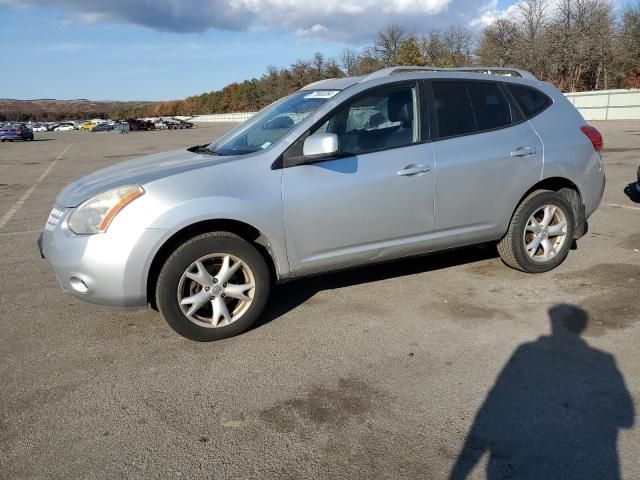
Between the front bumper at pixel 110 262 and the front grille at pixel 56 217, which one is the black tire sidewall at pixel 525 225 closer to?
the front bumper at pixel 110 262

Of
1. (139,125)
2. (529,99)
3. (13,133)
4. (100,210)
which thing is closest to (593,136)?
(529,99)

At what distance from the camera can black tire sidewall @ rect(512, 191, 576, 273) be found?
4.84 meters

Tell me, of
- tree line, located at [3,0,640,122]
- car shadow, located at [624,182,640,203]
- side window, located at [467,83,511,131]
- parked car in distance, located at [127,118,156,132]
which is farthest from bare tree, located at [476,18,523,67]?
side window, located at [467,83,511,131]

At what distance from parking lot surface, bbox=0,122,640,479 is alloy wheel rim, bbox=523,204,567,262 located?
22 cm

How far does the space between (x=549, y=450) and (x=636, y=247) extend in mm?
4060

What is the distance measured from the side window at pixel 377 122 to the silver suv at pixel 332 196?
0.04 feet

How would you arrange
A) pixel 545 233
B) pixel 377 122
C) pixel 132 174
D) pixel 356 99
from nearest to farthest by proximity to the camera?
pixel 132 174, pixel 356 99, pixel 377 122, pixel 545 233

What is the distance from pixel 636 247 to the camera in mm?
5809

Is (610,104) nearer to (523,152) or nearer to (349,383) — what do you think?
(523,152)

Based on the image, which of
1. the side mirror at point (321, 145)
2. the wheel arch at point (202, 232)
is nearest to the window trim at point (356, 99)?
the side mirror at point (321, 145)

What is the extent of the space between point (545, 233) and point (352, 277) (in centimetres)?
181

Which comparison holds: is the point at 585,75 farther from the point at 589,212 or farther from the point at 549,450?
the point at 549,450

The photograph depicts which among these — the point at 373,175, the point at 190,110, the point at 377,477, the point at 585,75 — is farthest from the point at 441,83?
the point at 190,110

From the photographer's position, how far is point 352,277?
5.16 meters
